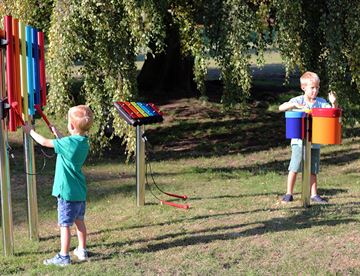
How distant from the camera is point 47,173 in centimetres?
923

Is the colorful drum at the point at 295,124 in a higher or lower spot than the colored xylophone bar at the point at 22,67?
lower

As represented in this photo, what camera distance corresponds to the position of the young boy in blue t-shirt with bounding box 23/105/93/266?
14.3ft

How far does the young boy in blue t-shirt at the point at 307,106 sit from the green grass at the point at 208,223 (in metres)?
0.22

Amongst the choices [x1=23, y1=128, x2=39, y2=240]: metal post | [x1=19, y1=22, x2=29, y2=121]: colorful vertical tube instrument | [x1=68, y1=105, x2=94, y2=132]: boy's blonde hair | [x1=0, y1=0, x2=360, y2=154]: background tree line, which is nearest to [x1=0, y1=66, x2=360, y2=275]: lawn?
[x1=23, y1=128, x2=39, y2=240]: metal post

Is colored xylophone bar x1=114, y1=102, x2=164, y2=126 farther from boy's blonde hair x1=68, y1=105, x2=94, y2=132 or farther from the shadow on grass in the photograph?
boy's blonde hair x1=68, y1=105, x2=94, y2=132

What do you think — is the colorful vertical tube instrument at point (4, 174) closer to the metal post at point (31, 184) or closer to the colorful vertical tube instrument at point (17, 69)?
the colorful vertical tube instrument at point (17, 69)

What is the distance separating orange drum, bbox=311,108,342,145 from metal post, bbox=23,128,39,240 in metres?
2.66

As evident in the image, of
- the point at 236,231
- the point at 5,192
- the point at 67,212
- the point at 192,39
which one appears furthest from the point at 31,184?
the point at 192,39

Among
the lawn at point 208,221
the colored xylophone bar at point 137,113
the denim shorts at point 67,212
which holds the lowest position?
the lawn at point 208,221

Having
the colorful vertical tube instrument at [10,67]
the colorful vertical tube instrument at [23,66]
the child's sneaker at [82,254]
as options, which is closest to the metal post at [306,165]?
the child's sneaker at [82,254]

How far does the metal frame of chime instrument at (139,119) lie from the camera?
19.4ft

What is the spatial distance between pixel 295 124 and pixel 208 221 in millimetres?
1254

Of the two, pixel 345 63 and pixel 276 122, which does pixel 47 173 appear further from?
pixel 276 122

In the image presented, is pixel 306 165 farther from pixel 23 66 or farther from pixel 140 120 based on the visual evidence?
pixel 23 66
